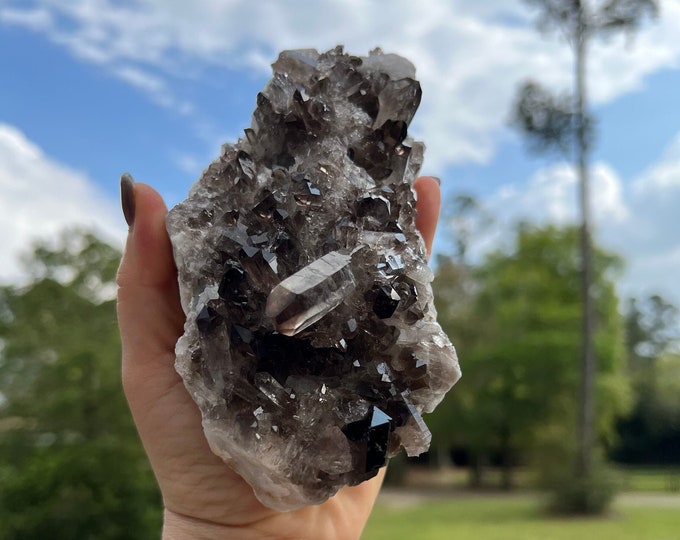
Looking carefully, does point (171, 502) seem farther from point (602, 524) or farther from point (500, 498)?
point (500, 498)

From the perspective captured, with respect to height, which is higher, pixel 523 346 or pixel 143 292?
pixel 523 346

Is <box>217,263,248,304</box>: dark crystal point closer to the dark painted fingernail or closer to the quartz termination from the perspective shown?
the quartz termination

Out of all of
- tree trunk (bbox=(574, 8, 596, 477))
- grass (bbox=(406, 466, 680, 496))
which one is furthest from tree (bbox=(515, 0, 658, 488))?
grass (bbox=(406, 466, 680, 496))

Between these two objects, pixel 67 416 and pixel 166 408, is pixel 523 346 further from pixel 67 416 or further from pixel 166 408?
pixel 166 408

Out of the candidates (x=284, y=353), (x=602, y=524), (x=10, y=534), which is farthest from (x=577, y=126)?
(x=284, y=353)

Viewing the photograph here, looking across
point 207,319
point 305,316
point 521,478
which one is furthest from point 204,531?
point 521,478

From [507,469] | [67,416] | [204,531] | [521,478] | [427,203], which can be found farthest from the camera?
[521,478]

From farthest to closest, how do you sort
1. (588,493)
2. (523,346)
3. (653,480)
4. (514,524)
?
1. (653,480)
2. (523,346)
3. (588,493)
4. (514,524)
